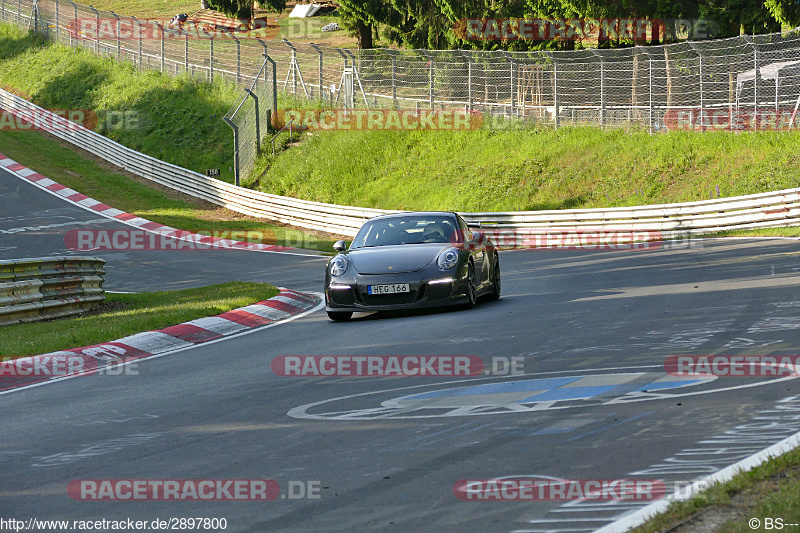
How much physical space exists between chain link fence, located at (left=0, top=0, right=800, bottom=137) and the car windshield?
609 inches

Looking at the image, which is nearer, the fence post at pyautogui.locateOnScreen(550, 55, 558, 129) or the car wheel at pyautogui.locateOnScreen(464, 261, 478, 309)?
the car wheel at pyautogui.locateOnScreen(464, 261, 478, 309)

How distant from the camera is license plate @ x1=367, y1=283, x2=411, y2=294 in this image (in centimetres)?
1219

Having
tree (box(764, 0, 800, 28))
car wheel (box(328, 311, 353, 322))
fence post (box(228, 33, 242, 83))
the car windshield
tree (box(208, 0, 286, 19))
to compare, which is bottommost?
car wheel (box(328, 311, 353, 322))

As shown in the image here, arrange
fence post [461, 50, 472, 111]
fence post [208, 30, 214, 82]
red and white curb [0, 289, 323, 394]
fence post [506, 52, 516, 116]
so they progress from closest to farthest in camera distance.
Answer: red and white curb [0, 289, 323, 394] < fence post [506, 52, 516, 116] < fence post [461, 50, 472, 111] < fence post [208, 30, 214, 82]

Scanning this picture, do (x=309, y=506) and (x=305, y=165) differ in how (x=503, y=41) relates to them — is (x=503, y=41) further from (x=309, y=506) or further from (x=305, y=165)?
(x=309, y=506)

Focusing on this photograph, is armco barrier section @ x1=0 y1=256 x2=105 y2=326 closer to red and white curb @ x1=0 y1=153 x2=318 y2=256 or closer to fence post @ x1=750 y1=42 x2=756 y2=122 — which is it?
red and white curb @ x1=0 y1=153 x2=318 y2=256

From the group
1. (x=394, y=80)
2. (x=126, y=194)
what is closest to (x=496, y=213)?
(x=394, y=80)

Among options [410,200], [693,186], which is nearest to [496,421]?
[693,186]

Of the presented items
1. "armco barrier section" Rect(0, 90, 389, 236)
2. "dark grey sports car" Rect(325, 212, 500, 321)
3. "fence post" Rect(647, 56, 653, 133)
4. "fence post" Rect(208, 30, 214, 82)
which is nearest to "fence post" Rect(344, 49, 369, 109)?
"armco barrier section" Rect(0, 90, 389, 236)

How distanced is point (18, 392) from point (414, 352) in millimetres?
3517

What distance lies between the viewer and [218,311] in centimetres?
1364

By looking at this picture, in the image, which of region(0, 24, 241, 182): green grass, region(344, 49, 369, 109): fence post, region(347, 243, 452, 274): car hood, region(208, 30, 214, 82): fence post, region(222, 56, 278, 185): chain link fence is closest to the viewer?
region(347, 243, 452, 274): car hood

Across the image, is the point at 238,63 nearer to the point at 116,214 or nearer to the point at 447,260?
the point at 116,214

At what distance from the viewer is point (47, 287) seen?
15.0m
